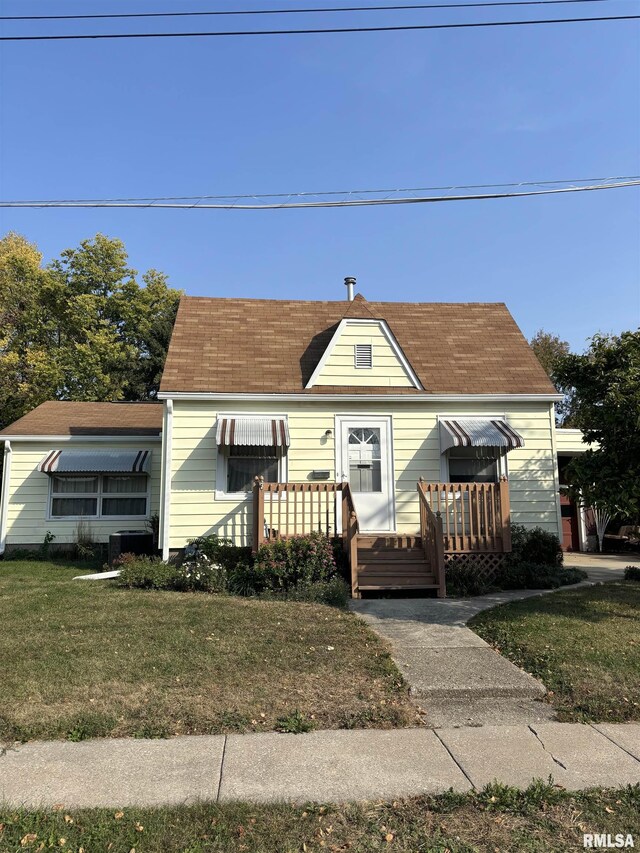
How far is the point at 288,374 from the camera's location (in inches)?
483

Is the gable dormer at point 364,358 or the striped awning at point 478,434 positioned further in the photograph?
the gable dormer at point 364,358

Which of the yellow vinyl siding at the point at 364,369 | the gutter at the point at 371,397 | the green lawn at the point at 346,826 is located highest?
the yellow vinyl siding at the point at 364,369

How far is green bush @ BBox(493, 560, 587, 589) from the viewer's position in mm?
9852

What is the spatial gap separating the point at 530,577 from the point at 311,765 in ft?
23.3

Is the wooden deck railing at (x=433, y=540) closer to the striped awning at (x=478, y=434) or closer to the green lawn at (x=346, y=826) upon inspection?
the striped awning at (x=478, y=434)

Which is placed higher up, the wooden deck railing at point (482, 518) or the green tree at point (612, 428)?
the green tree at point (612, 428)

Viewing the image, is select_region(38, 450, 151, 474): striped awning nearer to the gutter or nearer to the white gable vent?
the gutter

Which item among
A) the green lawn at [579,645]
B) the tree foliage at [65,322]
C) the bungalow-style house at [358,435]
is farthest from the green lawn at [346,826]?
the tree foliage at [65,322]

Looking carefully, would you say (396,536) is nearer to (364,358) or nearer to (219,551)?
(219,551)

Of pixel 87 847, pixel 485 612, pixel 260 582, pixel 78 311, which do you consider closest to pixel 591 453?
pixel 485 612

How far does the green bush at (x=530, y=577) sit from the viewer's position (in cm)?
985

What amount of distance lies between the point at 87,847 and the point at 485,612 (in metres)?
6.13

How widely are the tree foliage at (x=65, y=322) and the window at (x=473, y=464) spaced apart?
64.8ft

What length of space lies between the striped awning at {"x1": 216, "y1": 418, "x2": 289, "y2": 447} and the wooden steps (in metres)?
2.52
